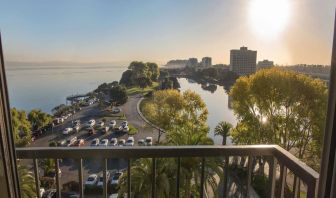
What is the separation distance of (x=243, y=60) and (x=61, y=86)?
6.50m

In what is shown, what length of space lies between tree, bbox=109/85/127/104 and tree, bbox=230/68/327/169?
10.4m

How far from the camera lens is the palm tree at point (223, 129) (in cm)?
1197

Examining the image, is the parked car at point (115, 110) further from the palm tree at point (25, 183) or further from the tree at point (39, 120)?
the palm tree at point (25, 183)

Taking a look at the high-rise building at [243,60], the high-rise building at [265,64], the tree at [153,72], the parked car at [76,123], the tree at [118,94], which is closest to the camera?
the high-rise building at [243,60]

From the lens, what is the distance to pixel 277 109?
408 inches

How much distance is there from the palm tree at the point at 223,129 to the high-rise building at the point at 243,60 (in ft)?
11.9

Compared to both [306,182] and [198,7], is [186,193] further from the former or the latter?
[198,7]

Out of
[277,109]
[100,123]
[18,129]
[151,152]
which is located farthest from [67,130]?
[151,152]

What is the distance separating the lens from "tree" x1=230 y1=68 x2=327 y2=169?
30.4ft

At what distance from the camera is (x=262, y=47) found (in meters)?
8.91

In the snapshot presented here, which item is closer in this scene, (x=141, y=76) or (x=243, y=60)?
(x=243, y=60)

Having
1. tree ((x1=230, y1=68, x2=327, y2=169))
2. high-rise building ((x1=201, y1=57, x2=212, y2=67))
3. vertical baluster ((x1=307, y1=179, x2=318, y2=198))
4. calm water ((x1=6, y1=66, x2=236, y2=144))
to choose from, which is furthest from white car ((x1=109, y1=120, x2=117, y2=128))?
vertical baluster ((x1=307, y1=179, x2=318, y2=198))

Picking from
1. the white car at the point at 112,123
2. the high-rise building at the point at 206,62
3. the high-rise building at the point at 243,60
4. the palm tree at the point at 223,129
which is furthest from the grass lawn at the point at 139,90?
the high-rise building at the point at 243,60

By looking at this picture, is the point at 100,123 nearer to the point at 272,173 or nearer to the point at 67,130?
the point at 67,130
